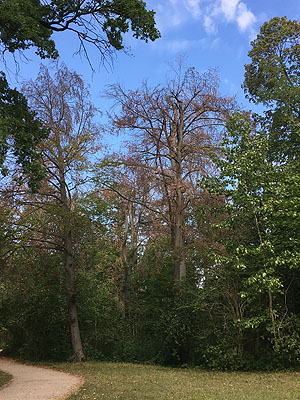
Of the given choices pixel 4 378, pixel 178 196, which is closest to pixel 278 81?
pixel 178 196

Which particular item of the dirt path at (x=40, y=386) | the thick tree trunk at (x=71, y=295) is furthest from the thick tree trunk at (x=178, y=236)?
the dirt path at (x=40, y=386)

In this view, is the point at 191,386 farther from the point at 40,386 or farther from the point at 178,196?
the point at 178,196

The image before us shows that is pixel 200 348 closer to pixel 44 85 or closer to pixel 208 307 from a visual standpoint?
pixel 208 307

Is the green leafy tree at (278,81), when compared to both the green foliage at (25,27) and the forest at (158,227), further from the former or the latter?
the green foliage at (25,27)

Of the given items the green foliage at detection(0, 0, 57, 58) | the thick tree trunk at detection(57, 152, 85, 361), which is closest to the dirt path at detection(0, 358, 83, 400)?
the thick tree trunk at detection(57, 152, 85, 361)

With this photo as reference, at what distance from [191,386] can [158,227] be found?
416 inches

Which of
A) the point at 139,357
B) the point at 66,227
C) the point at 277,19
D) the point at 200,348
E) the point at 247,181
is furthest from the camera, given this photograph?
the point at 277,19

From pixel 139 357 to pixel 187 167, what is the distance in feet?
28.4

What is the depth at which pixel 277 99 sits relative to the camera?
16094 millimetres

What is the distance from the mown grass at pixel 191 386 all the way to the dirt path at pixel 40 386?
0.40 metres

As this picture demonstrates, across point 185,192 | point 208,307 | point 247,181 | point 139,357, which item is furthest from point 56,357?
point 247,181

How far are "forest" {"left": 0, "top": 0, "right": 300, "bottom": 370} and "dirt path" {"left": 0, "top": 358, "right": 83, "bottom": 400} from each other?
153 inches

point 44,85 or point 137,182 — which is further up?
point 44,85

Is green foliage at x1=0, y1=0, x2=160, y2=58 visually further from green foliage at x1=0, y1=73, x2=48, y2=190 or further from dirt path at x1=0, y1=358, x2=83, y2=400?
dirt path at x1=0, y1=358, x2=83, y2=400
